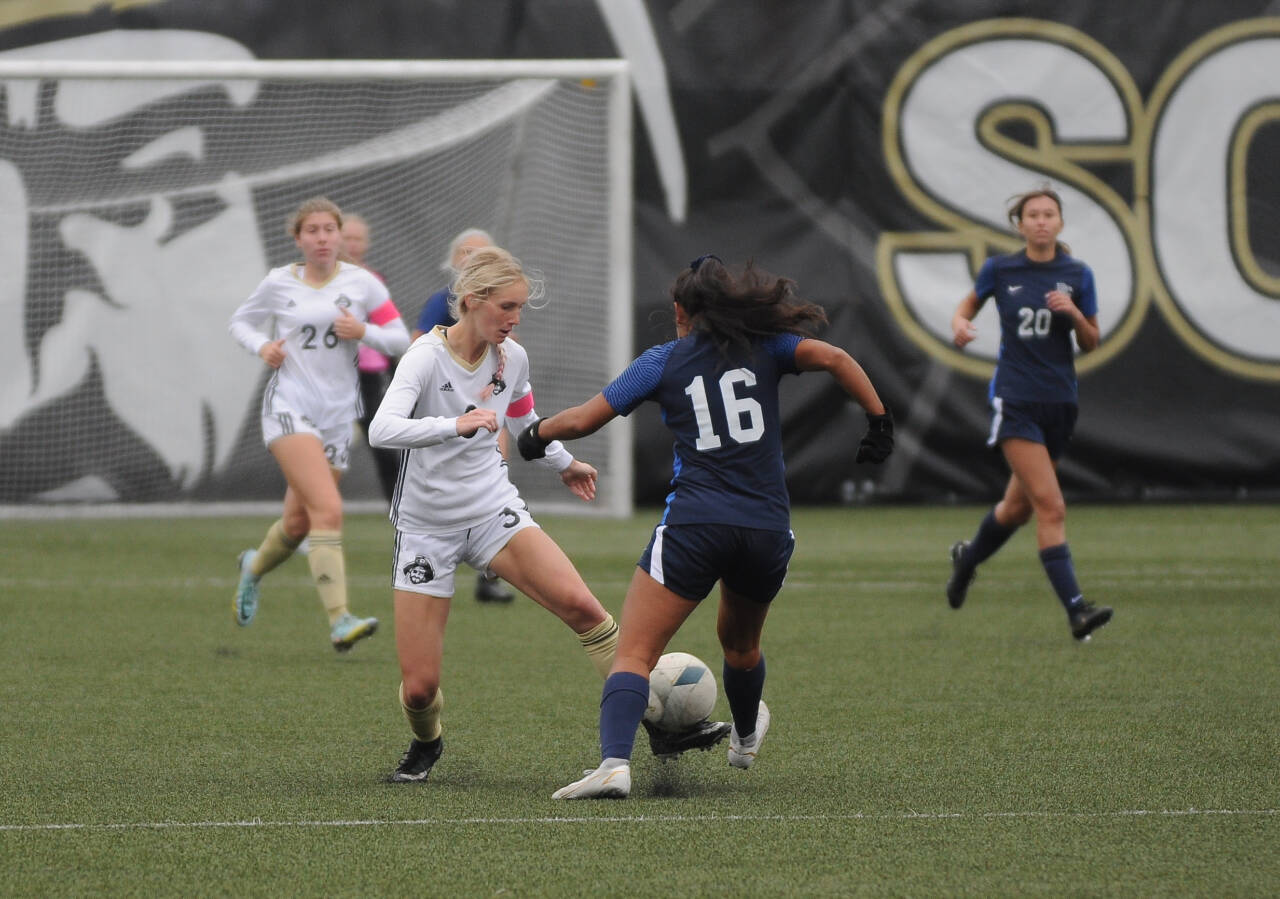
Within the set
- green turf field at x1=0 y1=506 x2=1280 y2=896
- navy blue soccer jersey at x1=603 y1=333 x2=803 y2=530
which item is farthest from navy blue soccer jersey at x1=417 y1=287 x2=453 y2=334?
navy blue soccer jersey at x1=603 y1=333 x2=803 y2=530

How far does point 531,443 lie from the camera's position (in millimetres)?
5117

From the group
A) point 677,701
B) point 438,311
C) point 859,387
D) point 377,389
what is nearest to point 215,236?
point 377,389

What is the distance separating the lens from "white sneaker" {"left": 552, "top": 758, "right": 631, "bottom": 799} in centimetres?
503

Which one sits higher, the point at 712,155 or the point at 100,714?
the point at 712,155

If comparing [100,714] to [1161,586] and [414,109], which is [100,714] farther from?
[414,109]

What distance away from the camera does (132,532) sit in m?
15.5

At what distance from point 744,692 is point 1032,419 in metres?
4.04

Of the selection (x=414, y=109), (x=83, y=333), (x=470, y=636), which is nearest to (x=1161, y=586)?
(x=470, y=636)

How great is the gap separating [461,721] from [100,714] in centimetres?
133

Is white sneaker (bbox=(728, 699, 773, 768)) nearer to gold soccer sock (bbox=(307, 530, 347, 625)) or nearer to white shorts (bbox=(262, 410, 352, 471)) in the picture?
gold soccer sock (bbox=(307, 530, 347, 625))

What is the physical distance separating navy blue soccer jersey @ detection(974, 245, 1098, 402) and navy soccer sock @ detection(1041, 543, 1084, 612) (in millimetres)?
777

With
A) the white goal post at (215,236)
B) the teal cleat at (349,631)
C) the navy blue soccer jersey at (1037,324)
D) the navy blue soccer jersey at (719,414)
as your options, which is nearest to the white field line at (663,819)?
the navy blue soccer jersey at (719,414)

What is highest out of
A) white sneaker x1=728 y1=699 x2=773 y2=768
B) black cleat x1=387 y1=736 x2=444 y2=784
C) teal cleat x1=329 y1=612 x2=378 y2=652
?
white sneaker x1=728 y1=699 x2=773 y2=768

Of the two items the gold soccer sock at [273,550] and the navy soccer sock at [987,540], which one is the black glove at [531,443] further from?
the navy soccer sock at [987,540]
